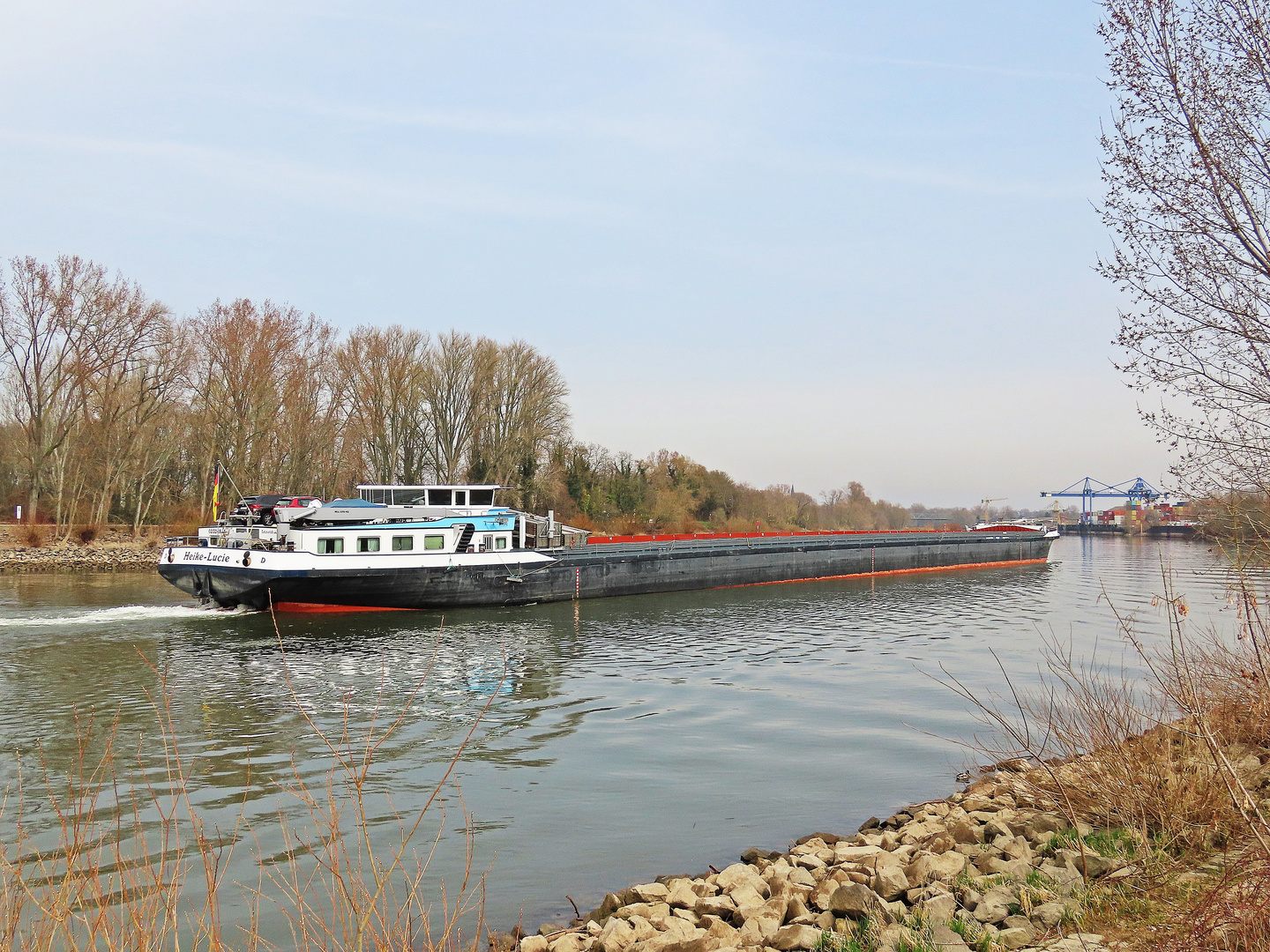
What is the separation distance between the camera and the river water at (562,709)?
924cm

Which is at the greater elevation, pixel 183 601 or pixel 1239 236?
pixel 1239 236

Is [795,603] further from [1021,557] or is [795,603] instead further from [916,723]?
[1021,557]

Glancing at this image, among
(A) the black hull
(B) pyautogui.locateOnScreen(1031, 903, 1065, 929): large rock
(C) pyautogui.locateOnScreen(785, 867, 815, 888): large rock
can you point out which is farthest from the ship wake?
(B) pyautogui.locateOnScreen(1031, 903, 1065, 929): large rock

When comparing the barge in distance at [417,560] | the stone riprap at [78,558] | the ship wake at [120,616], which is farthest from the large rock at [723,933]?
the stone riprap at [78,558]

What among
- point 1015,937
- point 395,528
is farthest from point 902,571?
point 1015,937

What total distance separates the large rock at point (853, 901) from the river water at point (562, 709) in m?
2.15

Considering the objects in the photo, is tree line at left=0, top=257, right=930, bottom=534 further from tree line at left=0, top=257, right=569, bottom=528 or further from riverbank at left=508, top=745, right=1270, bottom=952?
riverbank at left=508, top=745, right=1270, bottom=952

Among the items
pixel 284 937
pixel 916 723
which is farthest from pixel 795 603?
pixel 284 937

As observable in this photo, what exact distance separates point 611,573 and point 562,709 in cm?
1779

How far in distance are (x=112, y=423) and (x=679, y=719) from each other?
42.4 meters

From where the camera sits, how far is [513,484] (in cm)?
5703

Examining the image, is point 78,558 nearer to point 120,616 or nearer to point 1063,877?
point 120,616

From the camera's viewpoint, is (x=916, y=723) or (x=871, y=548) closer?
(x=916, y=723)

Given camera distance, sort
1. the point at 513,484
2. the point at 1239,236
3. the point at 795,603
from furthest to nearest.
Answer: the point at 513,484, the point at 795,603, the point at 1239,236
